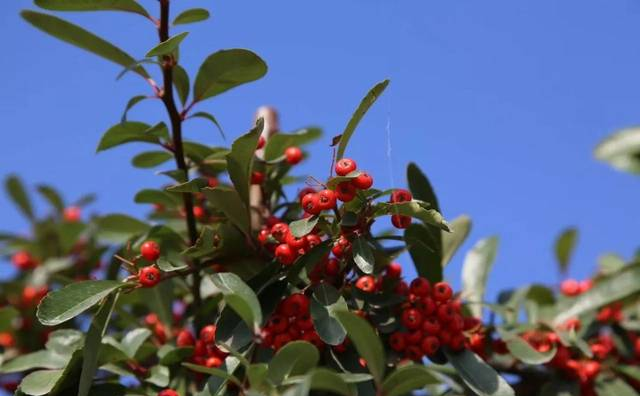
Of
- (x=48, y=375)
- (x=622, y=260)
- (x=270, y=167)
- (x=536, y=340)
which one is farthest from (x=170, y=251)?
(x=622, y=260)

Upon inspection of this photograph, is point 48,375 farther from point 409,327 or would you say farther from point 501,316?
point 501,316

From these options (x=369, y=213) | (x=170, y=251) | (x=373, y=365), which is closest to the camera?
(x=373, y=365)

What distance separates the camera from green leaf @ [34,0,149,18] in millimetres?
2120

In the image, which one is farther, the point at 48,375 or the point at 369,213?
the point at 48,375

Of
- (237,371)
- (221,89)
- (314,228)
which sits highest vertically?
(221,89)

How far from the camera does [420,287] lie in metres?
2.27

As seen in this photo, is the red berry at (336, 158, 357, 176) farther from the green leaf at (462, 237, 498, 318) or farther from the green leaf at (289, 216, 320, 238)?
the green leaf at (462, 237, 498, 318)

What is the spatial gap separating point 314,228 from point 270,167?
65 centimetres

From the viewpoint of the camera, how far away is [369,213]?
1.92 m

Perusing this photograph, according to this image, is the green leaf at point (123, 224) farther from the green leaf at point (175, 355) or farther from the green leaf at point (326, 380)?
the green leaf at point (326, 380)

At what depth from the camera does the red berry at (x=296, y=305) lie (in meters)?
1.98

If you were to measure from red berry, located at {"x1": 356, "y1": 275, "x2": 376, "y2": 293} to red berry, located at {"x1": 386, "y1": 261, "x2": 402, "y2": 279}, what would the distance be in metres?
0.10

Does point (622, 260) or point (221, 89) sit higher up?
point (221, 89)

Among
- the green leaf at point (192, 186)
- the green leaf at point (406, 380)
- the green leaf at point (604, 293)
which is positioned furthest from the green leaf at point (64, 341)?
the green leaf at point (604, 293)
